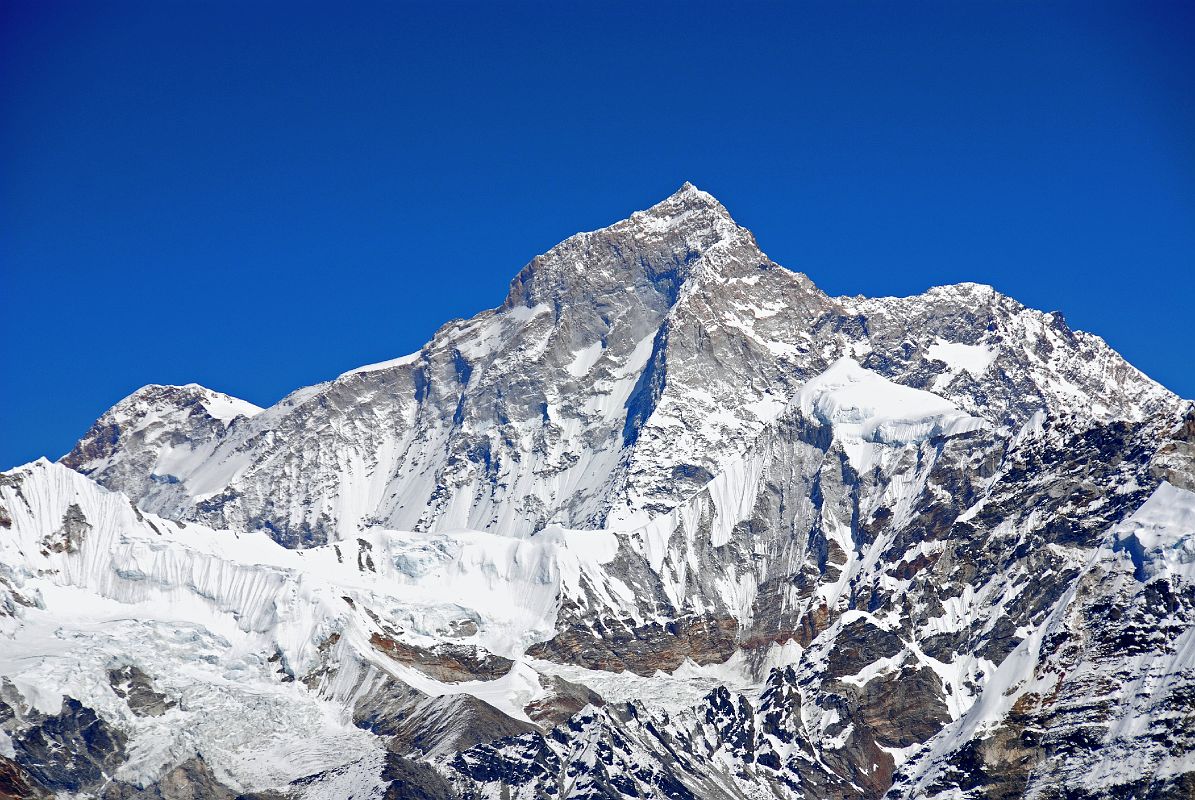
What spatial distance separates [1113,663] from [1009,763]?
9364mm

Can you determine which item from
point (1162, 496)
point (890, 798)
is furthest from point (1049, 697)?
point (1162, 496)

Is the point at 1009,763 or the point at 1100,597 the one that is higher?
the point at 1100,597

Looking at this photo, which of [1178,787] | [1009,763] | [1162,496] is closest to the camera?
[1178,787]

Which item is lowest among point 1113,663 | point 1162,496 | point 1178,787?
point 1178,787

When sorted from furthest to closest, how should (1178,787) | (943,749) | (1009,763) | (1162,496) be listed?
(1162,496)
(943,749)
(1009,763)
(1178,787)

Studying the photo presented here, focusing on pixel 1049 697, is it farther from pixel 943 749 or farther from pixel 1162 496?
pixel 1162 496

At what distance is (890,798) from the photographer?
152875 millimetres

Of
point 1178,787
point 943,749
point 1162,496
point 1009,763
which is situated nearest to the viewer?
point 1178,787

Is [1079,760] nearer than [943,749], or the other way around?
[1079,760]

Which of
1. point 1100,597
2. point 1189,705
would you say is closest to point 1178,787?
point 1189,705

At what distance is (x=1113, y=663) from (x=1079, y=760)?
744cm

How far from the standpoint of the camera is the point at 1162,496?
177375 mm

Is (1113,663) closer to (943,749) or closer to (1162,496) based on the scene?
(943,749)

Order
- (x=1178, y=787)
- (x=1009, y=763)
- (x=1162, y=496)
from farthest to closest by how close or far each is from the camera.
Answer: (x=1162, y=496) → (x=1009, y=763) → (x=1178, y=787)
